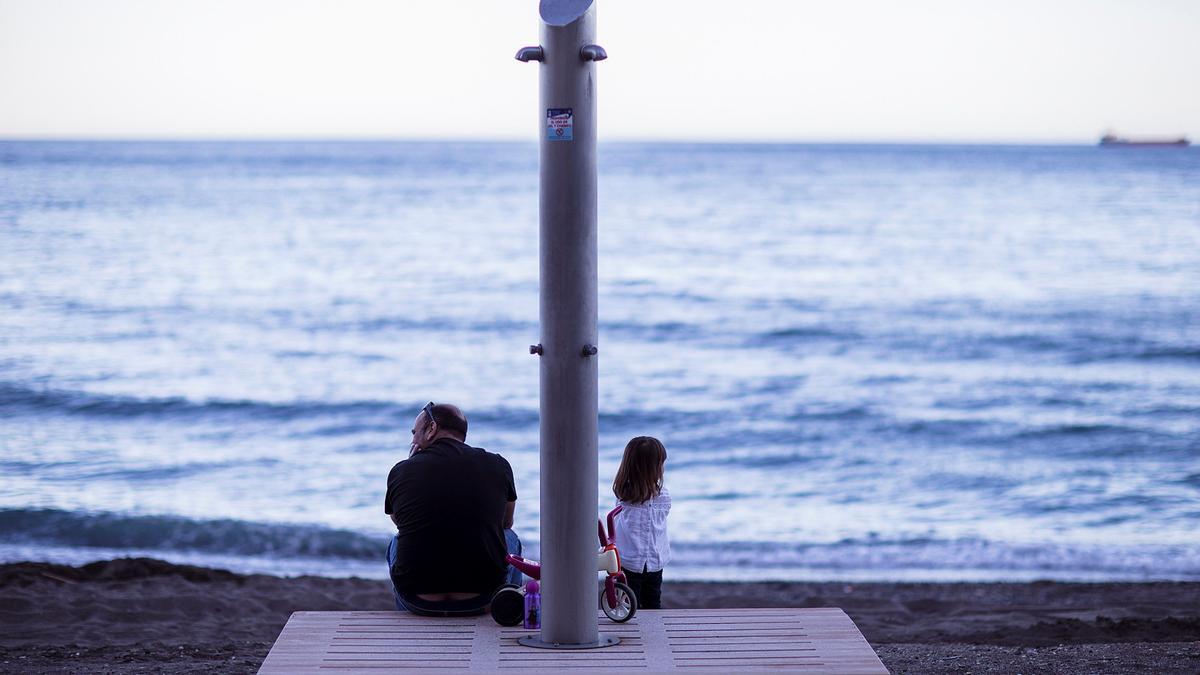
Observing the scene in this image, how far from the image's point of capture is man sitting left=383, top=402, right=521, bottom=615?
5.24 metres

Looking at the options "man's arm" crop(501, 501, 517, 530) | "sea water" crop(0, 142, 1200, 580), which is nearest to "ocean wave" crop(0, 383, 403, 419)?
"sea water" crop(0, 142, 1200, 580)

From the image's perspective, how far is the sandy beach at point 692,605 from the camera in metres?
6.72

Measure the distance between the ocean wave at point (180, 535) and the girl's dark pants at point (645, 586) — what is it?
232 inches

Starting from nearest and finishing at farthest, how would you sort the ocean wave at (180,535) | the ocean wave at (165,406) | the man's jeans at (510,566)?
the man's jeans at (510,566)
the ocean wave at (180,535)
the ocean wave at (165,406)

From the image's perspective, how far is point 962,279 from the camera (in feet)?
120

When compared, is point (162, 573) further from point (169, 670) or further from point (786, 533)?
point (786, 533)

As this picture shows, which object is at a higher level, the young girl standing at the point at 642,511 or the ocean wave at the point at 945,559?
the young girl standing at the point at 642,511

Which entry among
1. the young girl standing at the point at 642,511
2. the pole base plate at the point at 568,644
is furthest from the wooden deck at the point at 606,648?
the young girl standing at the point at 642,511

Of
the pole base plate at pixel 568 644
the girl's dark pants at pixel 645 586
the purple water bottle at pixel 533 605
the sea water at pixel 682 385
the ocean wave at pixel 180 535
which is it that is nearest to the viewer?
the pole base plate at pixel 568 644

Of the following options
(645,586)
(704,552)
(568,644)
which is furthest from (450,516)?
(704,552)

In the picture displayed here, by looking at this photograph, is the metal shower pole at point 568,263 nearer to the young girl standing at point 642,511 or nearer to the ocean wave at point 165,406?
the young girl standing at point 642,511

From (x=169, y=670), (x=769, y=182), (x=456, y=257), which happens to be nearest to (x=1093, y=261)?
(x=456, y=257)

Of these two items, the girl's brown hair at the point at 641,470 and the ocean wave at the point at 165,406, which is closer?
the girl's brown hair at the point at 641,470

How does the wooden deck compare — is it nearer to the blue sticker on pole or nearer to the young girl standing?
the young girl standing
